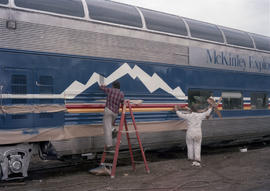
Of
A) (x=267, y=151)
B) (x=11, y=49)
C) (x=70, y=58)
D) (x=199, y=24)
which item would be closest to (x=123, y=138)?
(x=70, y=58)

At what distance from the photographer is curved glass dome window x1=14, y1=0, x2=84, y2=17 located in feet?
19.7

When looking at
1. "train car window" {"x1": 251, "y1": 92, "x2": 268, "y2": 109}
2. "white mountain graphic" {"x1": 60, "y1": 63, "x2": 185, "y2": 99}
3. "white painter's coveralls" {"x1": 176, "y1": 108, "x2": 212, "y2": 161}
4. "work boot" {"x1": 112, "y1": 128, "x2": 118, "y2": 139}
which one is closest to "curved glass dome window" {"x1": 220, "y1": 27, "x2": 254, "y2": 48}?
"train car window" {"x1": 251, "y1": 92, "x2": 268, "y2": 109}

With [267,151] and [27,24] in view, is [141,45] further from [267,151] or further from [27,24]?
[267,151]

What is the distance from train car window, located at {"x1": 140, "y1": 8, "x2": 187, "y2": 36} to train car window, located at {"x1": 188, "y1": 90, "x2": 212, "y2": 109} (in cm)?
177

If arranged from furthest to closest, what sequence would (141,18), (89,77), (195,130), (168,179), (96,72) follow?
(195,130)
(141,18)
(96,72)
(89,77)
(168,179)

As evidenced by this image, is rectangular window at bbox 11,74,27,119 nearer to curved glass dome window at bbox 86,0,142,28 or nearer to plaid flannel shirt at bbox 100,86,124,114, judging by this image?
plaid flannel shirt at bbox 100,86,124,114

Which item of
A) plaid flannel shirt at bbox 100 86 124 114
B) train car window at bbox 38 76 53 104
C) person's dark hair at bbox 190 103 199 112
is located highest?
train car window at bbox 38 76 53 104

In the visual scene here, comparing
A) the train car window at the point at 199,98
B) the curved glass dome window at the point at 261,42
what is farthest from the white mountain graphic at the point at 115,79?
the curved glass dome window at the point at 261,42

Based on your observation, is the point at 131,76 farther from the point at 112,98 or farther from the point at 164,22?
the point at 164,22

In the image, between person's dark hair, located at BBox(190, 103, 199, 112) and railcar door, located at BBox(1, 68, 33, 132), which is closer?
railcar door, located at BBox(1, 68, 33, 132)

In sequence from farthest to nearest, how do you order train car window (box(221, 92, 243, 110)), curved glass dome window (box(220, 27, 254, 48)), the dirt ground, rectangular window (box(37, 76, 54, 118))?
curved glass dome window (box(220, 27, 254, 48))
train car window (box(221, 92, 243, 110))
rectangular window (box(37, 76, 54, 118))
the dirt ground

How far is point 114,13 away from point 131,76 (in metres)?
1.61

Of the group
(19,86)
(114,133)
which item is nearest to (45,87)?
(19,86)

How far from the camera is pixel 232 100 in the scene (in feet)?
31.8
